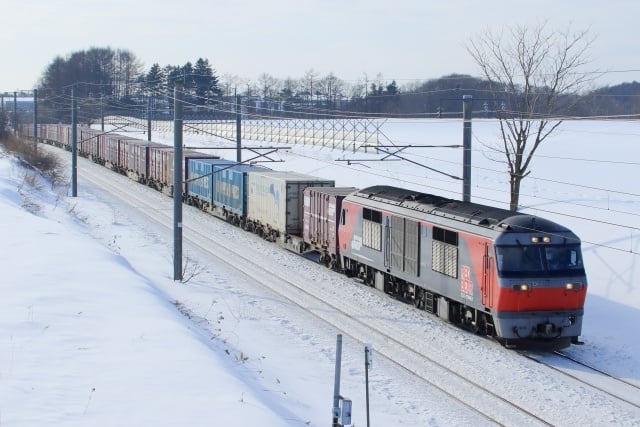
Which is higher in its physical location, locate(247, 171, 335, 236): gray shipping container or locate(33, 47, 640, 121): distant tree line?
locate(33, 47, 640, 121): distant tree line

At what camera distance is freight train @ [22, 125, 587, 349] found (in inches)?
711

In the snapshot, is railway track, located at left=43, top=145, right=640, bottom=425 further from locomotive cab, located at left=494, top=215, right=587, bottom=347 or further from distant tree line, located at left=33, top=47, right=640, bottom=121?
distant tree line, located at left=33, top=47, right=640, bottom=121

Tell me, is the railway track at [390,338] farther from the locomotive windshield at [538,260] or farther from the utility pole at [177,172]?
the utility pole at [177,172]

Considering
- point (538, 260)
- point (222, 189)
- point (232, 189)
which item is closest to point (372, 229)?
point (538, 260)

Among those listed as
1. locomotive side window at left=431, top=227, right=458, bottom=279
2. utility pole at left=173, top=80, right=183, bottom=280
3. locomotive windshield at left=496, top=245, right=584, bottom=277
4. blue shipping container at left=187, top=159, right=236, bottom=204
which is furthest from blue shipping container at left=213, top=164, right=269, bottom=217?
locomotive windshield at left=496, top=245, right=584, bottom=277

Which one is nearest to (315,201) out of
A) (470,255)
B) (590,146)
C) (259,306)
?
(259,306)

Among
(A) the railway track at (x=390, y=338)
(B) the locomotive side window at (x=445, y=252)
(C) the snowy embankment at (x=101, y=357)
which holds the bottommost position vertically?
(A) the railway track at (x=390, y=338)

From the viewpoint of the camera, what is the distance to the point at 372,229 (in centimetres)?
2447

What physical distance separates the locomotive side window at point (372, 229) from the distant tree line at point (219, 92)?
193 feet

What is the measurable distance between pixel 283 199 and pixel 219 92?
7062 cm

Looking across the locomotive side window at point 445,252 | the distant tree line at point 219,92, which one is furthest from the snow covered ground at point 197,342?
the distant tree line at point 219,92

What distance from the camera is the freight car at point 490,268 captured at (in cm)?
1802

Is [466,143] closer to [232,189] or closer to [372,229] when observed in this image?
[372,229]

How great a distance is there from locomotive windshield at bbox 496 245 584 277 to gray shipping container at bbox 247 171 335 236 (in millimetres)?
13931
